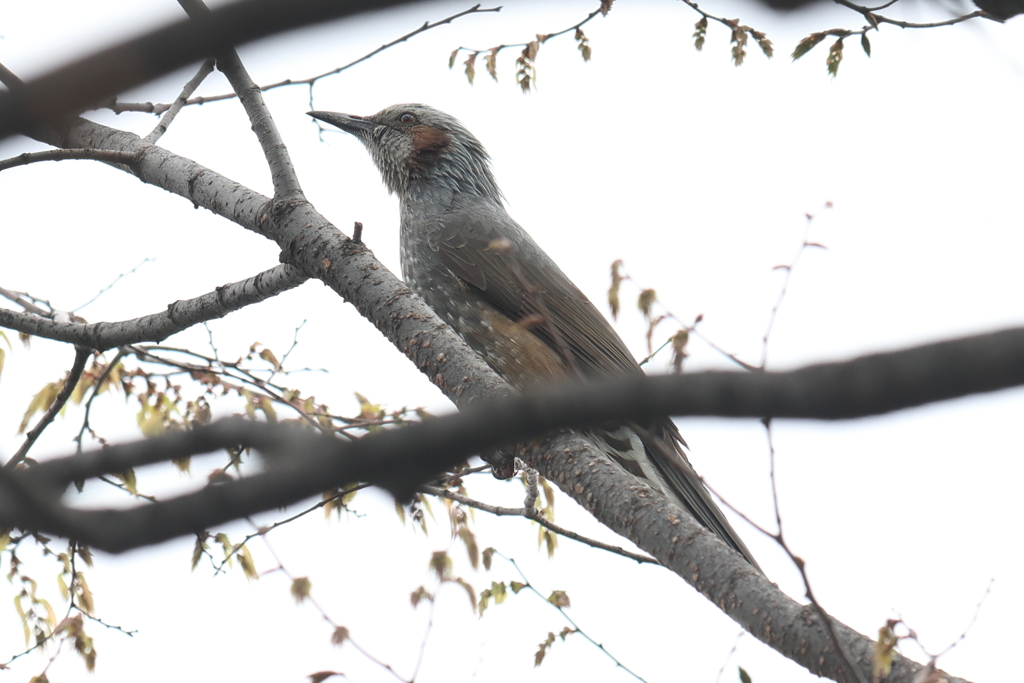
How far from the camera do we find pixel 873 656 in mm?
1926

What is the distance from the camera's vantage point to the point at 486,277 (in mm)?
4805

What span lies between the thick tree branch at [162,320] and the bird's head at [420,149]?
240 cm

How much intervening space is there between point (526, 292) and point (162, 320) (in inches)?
72.7

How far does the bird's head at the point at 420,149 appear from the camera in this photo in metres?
5.87

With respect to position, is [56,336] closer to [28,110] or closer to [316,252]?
[316,252]

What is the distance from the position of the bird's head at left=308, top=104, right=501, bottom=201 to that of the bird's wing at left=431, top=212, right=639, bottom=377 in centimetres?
60

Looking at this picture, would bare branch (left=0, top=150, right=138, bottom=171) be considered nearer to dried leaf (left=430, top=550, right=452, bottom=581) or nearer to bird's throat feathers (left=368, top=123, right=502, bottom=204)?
dried leaf (left=430, top=550, right=452, bottom=581)

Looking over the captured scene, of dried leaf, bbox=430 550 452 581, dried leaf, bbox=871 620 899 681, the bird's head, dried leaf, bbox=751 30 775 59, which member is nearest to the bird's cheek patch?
the bird's head

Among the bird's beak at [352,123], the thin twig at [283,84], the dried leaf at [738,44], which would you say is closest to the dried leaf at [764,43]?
the dried leaf at [738,44]

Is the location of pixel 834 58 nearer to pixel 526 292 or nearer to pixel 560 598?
pixel 526 292

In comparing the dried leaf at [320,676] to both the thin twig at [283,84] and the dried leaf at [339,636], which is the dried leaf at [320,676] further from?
the thin twig at [283,84]

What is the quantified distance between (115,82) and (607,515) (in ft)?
6.29

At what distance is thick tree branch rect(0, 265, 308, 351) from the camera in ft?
11.6

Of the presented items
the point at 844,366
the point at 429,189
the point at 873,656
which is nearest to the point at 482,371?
the point at 873,656
